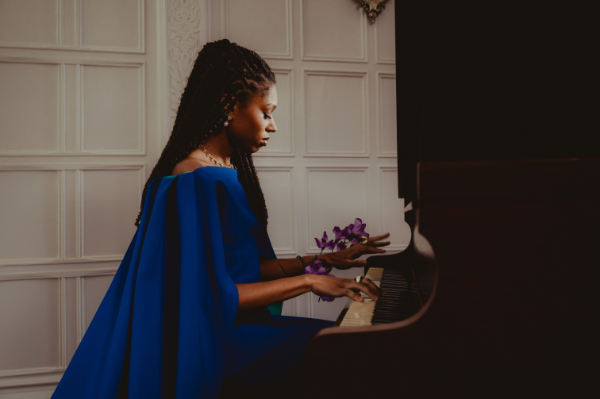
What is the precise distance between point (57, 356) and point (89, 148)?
125 cm

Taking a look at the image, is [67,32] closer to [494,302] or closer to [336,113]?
[336,113]

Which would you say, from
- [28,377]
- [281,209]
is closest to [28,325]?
[28,377]

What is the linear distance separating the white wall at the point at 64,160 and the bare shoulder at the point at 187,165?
1113mm

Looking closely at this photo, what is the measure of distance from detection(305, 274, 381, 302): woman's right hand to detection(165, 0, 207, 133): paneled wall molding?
162 cm

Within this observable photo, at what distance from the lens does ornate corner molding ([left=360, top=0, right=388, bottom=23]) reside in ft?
7.41

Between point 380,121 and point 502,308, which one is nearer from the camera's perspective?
point 502,308

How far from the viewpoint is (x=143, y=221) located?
1043mm

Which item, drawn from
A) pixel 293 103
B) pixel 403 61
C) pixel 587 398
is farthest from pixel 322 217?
pixel 587 398

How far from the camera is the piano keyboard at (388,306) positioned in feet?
2.55

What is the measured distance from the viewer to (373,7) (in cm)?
226

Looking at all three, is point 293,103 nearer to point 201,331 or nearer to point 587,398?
point 201,331

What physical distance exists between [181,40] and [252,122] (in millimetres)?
1268

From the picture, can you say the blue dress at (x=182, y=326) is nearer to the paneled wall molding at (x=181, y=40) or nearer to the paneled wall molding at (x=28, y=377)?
the paneled wall molding at (x=181, y=40)

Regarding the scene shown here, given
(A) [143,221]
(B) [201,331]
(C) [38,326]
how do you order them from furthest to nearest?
1. (C) [38,326]
2. (A) [143,221]
3. (B) [201,331]
